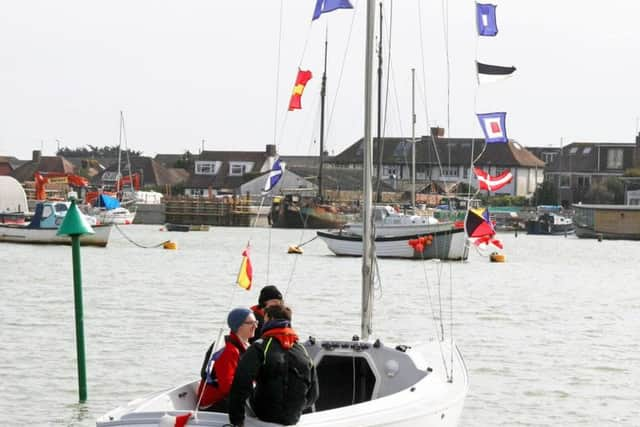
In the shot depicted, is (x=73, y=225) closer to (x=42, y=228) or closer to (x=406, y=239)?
(x=406, y=239)

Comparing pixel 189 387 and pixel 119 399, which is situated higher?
pixel 189 387

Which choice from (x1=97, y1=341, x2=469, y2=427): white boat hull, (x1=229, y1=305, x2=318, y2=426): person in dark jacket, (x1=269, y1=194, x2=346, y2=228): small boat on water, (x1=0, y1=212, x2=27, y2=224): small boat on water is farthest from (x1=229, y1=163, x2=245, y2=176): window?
(x1=229, y1=305, x2=318, y2=426): person in dark jacket

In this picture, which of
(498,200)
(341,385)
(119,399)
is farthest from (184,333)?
(498,200)

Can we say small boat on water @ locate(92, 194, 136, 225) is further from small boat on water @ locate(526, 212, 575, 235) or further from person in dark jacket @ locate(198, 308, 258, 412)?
person in dark jacket @ locate(198, 308, 258, 412)

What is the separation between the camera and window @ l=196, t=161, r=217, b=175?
154 meters

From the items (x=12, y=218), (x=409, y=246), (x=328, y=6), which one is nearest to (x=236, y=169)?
(x=12, y=218)

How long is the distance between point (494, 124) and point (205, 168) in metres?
136

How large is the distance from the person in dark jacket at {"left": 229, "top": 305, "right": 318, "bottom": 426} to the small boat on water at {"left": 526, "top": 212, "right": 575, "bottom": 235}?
112 m

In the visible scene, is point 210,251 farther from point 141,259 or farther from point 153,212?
point 153,212

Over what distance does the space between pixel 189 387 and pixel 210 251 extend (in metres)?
60.5

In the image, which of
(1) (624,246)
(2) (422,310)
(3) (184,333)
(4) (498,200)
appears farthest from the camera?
(4) (498,200)

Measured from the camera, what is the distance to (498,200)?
140750 millimetres

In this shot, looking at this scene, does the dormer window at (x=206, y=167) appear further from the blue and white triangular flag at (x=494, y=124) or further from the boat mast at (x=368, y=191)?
the boat mast at (x=368, y=191)

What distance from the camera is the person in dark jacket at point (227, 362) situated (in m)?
11.8
